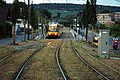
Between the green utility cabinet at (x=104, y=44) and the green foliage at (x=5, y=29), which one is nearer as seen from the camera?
the green utility cabinet at (x=104, y=44)

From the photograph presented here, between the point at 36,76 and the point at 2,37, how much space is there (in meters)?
53.2

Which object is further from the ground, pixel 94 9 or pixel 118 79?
pixel 94 9

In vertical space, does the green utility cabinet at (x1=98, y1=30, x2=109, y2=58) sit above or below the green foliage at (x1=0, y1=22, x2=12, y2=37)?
above

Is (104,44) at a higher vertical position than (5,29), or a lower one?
higher

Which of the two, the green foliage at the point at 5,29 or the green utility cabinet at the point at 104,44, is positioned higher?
the green utility cabinet at the point at 104,44

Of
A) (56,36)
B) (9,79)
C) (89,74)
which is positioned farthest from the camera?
(56,36)

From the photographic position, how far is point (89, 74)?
54.4 feet

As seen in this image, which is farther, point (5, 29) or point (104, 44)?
point (5, 29)

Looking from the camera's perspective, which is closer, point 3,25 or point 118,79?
point 118,79

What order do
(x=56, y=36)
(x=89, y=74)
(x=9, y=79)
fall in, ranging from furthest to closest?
(x=56, y=36) < (x=89, y=74) < (x=9, y=79)

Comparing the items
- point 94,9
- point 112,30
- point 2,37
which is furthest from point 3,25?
point 112,30

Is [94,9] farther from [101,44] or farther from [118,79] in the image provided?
[118,79]

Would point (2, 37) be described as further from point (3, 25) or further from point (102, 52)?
point (102, 52)

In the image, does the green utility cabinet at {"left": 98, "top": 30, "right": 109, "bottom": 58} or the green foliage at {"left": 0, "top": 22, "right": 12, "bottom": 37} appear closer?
the green utility cabinet at {"left": 98, "top": 30, "right": 109, "bottom": 58}
